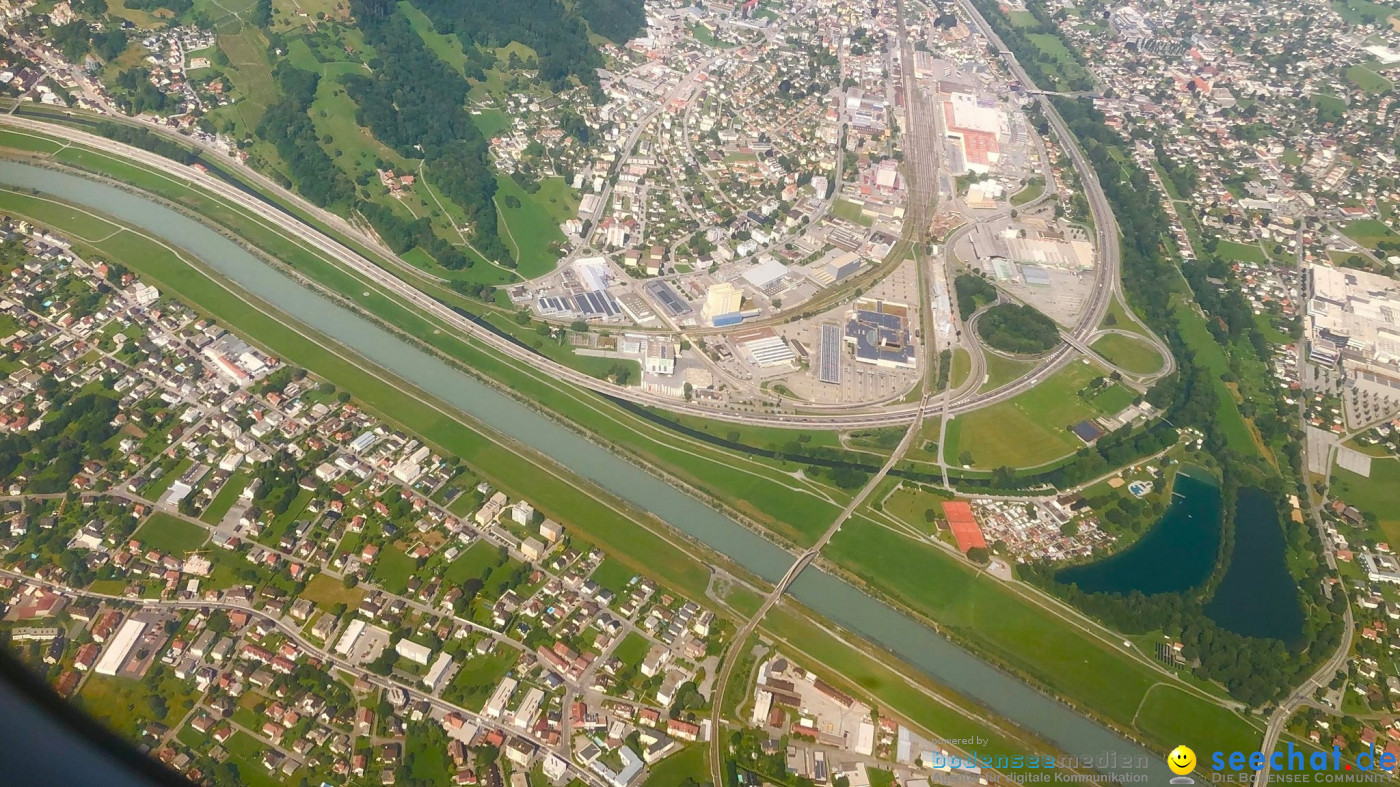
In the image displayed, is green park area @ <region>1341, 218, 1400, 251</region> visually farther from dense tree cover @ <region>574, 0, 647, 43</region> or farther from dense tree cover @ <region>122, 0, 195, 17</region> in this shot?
dense tree cover @ <region>122, 0, 195, 17</region>

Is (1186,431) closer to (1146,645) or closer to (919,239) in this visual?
(1146,645)

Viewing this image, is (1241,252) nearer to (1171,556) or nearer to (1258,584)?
(1258,584)

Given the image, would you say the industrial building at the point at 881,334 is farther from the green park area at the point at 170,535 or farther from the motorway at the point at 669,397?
the green park area at the point at 170,535

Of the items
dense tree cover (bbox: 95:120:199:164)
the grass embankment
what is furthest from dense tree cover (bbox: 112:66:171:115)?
the grass embankment

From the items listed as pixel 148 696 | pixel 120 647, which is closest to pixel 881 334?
pixel 148 696

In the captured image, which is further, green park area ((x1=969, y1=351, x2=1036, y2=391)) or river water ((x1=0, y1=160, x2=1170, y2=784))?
green park area ((x1=969, y1=351, x2=1036, y2=391))

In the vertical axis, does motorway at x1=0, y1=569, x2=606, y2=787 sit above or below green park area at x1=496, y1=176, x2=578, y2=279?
below

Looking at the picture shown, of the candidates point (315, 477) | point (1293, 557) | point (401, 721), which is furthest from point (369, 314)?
point (1293, 557)
